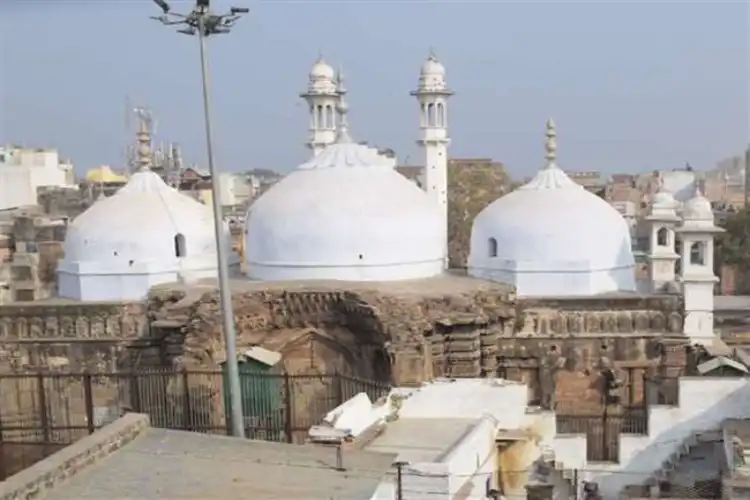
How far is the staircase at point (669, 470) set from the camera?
477 inches

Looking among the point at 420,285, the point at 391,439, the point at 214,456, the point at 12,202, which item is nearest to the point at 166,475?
the point at 214,456

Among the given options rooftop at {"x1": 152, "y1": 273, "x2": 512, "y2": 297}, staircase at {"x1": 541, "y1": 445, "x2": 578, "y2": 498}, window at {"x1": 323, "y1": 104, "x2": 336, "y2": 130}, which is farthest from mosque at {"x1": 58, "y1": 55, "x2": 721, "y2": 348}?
staircase at {"x1": 541, "y1": 445, "x2": 578, "y2": 498}

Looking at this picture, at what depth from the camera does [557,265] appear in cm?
1769

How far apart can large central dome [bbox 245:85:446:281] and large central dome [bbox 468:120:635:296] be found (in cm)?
104

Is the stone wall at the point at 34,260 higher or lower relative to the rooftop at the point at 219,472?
lower

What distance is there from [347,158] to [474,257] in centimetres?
304

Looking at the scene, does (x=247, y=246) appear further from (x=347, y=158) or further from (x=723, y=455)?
(x=723, y=455)

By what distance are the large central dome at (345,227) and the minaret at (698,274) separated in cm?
444

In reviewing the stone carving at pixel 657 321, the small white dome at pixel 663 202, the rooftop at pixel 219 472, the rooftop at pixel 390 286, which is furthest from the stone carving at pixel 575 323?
the rooftop at pixel 219 472

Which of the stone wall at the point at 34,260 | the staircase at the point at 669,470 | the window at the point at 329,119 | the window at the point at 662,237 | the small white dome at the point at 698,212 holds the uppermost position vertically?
the window at the point at 329,119

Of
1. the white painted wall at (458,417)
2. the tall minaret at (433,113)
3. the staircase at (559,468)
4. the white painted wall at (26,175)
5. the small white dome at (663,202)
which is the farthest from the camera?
the white painted wall at (26,175)

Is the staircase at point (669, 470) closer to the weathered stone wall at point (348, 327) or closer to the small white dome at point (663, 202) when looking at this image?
the weathered stone wall at point (348, 327)

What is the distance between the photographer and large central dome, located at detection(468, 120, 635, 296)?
1770 cm

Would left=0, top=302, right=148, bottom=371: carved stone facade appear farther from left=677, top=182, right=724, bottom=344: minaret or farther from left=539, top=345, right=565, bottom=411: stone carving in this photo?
left=677, top=182, right=724, bottom=344: minaret
